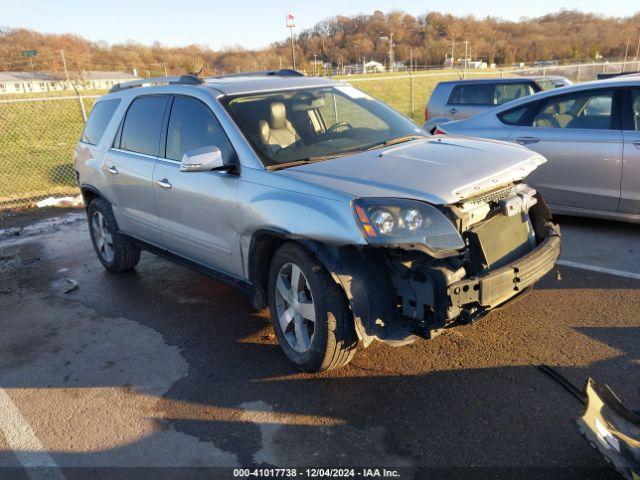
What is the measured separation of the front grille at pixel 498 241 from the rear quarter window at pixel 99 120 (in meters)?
3.96

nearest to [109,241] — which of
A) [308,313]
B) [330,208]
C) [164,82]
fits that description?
[164,82]

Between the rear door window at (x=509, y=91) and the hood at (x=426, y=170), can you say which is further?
the rear door window at (x=509, y=91)

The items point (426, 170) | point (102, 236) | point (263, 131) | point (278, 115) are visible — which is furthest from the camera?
point (102, 236)

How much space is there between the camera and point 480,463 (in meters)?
2.54

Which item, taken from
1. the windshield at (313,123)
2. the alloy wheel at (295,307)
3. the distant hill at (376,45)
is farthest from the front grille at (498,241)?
the distant hill at (376,45)

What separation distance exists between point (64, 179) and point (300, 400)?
10809 millimetres

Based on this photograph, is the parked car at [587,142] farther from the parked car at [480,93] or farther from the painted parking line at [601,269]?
the parked car at [480,93]

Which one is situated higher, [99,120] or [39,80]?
[39,80]

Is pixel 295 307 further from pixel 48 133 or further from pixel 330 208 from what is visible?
pixel 48 133

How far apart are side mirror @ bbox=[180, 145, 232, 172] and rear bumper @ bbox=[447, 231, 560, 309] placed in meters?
1.76

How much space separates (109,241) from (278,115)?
2.76 m

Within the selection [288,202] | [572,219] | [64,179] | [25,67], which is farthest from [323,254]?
Answer: [25,67]

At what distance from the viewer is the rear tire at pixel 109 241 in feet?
18.0

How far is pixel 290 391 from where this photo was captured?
3293 mm
